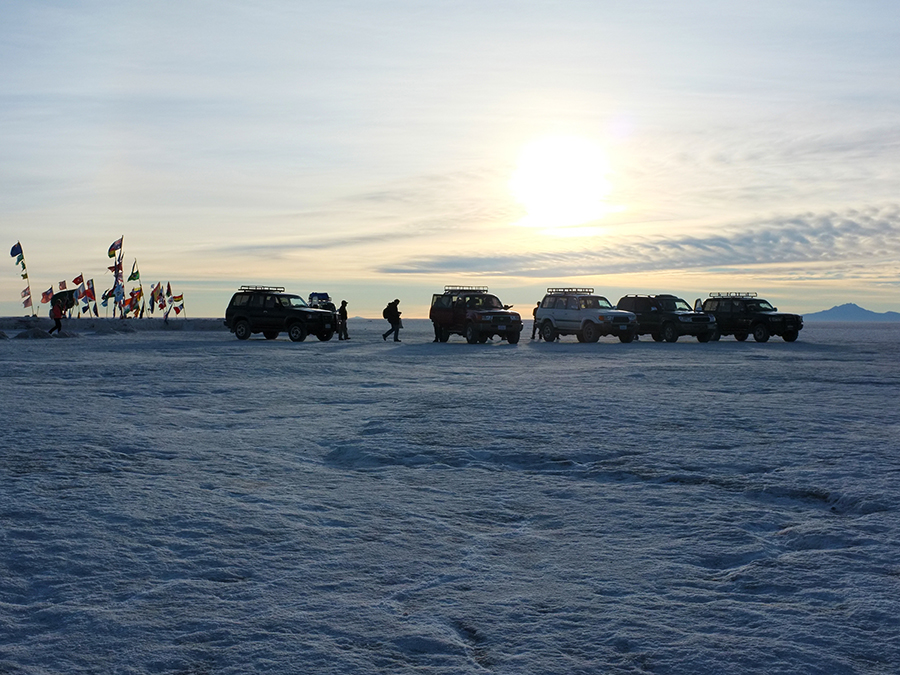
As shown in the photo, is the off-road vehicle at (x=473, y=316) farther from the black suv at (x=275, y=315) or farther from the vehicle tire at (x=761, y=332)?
the vehicle tire at (x=761, y=332)

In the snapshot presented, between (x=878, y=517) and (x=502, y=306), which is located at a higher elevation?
(x=502, y=306)

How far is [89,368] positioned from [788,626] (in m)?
18.4

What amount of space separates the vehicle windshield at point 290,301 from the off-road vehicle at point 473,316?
5220 mm

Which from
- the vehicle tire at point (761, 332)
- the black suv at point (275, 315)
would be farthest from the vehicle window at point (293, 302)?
the vehicle tire at point (761, 332)

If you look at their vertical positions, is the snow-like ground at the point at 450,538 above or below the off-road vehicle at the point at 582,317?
below

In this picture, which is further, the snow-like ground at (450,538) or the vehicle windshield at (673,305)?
the vehicle windshield at (673,305)

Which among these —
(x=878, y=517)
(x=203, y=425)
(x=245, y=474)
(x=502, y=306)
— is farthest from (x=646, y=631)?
(x=502, y=306)

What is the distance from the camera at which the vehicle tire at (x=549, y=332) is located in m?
35.5

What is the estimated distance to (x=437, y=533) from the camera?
564 centimetres

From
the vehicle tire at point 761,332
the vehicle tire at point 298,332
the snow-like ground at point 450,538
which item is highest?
the vehicle tire at point 298,332

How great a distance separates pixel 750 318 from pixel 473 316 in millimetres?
12416

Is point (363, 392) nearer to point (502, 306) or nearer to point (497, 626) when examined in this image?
point (497, 626)

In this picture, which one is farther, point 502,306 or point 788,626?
point 502,306

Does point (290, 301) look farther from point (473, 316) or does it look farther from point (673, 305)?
point (673, 305)
